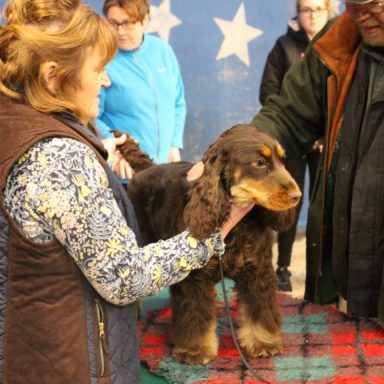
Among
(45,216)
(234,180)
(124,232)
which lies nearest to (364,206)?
(234,180)

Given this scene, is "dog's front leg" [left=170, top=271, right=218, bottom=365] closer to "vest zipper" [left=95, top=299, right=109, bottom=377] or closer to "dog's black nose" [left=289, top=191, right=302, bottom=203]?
"dog's black nose" [left=289, top=191, right=302, bottom=203]

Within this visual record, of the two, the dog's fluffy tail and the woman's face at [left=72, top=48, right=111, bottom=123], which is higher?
the woman's face at [left=72, top=48, right=111, bottom=123]

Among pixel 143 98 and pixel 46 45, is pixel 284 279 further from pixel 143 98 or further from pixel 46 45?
pixel 46 45

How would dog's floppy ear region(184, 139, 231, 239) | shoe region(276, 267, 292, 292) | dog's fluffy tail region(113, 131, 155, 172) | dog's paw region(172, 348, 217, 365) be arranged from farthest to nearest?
1. shoe region(276, 267, 292, 292)
2. dog's fluffy tail region(113, 131, 155, 172)
3. dog's paw region(172, 348, 217, 365)
4. dog's floppy ear region(184, 139, 231, 239)

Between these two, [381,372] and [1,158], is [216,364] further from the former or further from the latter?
[1,158]

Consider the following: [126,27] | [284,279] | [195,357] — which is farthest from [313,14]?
[195,357]

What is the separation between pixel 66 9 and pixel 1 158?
1.26 ft

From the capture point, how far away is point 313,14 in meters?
4.79

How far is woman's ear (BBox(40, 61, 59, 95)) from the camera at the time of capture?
149 centimetres

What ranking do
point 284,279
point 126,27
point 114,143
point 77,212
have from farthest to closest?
1. point 284,279
2. point 126,27
3. point 114,143
4. point 77,212

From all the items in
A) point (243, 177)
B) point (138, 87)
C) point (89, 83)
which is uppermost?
point (89, 83)

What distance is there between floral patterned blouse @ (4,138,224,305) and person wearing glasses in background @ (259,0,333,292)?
3133 millimetres

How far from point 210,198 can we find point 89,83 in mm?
785

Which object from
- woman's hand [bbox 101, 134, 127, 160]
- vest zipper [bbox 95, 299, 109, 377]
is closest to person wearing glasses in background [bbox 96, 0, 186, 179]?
woman's hand [bbox 101, 134, 127, 160]
